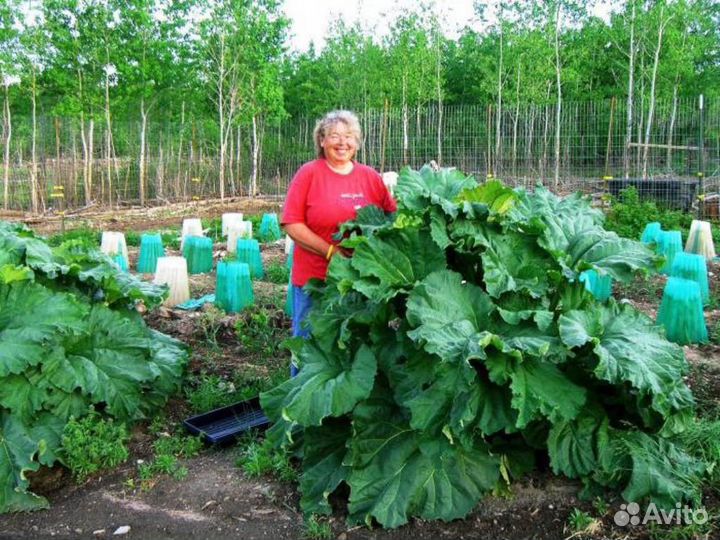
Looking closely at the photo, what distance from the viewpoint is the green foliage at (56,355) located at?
3.48 metres

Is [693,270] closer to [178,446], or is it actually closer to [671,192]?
[178,446]

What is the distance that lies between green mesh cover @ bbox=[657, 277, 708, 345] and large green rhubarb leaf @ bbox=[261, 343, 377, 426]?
309 cm

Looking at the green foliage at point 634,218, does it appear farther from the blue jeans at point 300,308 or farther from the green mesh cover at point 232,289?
the blue jeans at point 300,308

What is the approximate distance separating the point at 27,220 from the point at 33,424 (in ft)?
37.7

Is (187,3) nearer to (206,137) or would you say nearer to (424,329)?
(206,137)

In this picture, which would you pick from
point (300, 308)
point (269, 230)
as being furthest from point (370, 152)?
point (300, 308)

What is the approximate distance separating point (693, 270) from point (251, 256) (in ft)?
14.6

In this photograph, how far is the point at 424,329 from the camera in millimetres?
2842

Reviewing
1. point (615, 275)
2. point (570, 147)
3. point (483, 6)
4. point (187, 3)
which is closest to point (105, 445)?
point (615, 275)

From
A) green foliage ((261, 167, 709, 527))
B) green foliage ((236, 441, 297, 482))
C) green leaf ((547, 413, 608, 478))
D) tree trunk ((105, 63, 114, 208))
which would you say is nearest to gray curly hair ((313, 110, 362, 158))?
green foliage ((261, 167, 709, 527))

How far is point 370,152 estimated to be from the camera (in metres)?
19.4

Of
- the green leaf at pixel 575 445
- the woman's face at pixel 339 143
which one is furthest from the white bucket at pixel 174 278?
the green leaf at pixel 575 445

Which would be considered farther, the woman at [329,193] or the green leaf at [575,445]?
the woman at [329,193]

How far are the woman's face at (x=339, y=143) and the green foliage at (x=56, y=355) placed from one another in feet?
4.59
